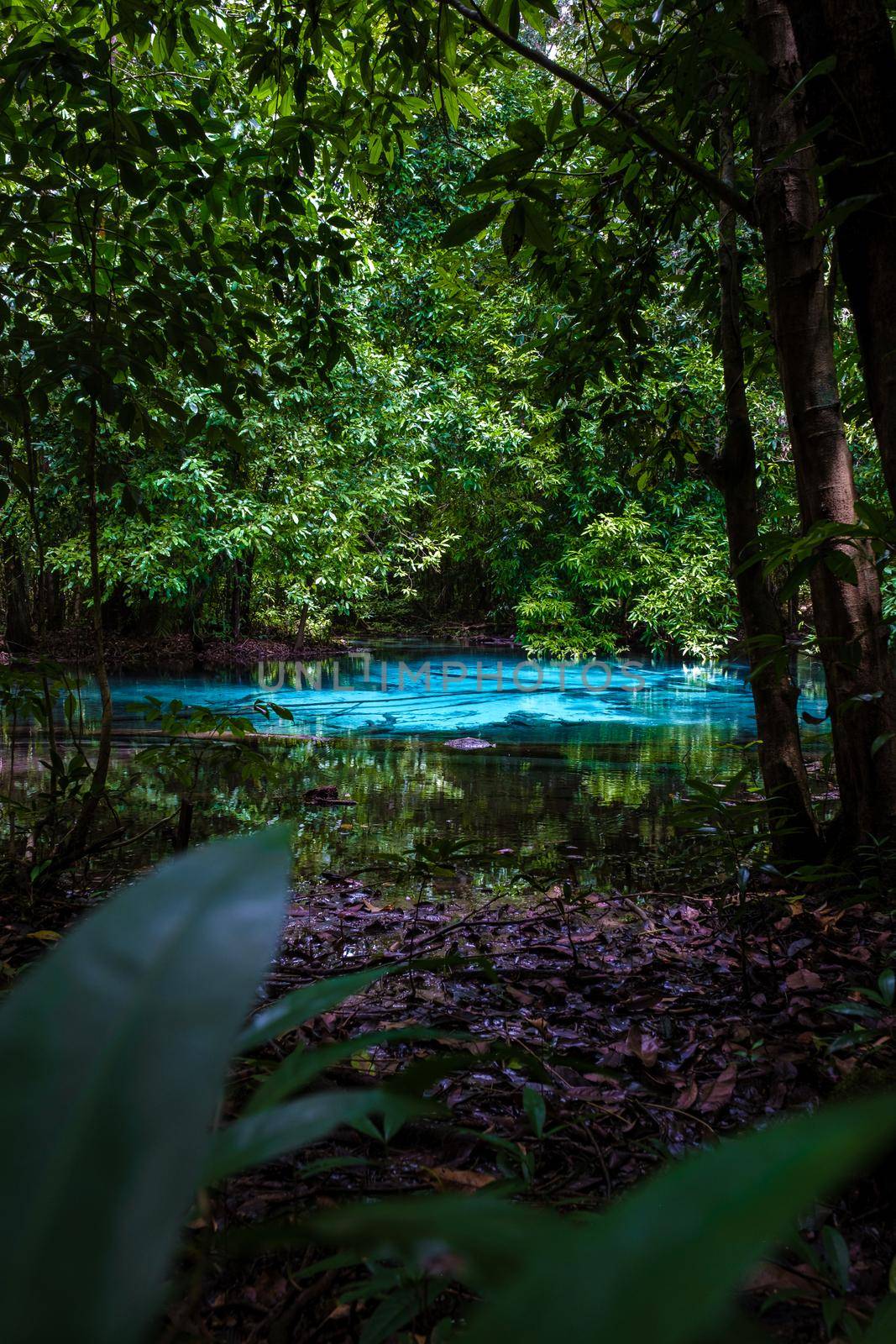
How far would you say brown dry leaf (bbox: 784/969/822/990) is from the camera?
1.45 meters

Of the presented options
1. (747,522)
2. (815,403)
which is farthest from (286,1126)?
(747,522)

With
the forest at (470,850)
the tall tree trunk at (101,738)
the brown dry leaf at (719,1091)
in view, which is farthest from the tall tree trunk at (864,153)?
the tall tree trunk at (101,738)

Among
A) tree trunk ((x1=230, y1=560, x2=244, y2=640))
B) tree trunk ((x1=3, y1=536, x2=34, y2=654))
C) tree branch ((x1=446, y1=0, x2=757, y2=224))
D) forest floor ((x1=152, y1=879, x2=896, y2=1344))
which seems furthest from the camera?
tree trunk ((x1=230, y1=560, x2=244, y2=640))

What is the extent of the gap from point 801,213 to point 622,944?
178cm

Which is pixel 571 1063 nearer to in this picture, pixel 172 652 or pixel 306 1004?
pixel 306 1004

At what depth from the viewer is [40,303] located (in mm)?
1976

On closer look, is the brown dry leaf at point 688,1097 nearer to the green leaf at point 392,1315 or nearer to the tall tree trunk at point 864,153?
the green leaf at point 392,1315

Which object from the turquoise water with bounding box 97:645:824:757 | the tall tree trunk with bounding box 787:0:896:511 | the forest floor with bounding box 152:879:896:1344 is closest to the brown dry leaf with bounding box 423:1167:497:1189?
the forest floor with bounding box 152:879:896:1344

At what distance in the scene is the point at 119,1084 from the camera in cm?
22

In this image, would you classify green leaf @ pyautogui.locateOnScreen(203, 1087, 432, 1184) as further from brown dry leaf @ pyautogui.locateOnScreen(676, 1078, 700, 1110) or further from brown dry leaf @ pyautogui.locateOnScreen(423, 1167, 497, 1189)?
brown dry leaf @ pyautogui.locateOnScreen(676, 1078, 700, 1110)

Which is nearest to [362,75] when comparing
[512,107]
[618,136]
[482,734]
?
→ [618,136]

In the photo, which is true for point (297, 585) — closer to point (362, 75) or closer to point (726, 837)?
point (362, 75)

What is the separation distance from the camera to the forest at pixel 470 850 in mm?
213

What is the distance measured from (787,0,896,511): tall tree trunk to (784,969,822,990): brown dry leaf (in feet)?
2.97
